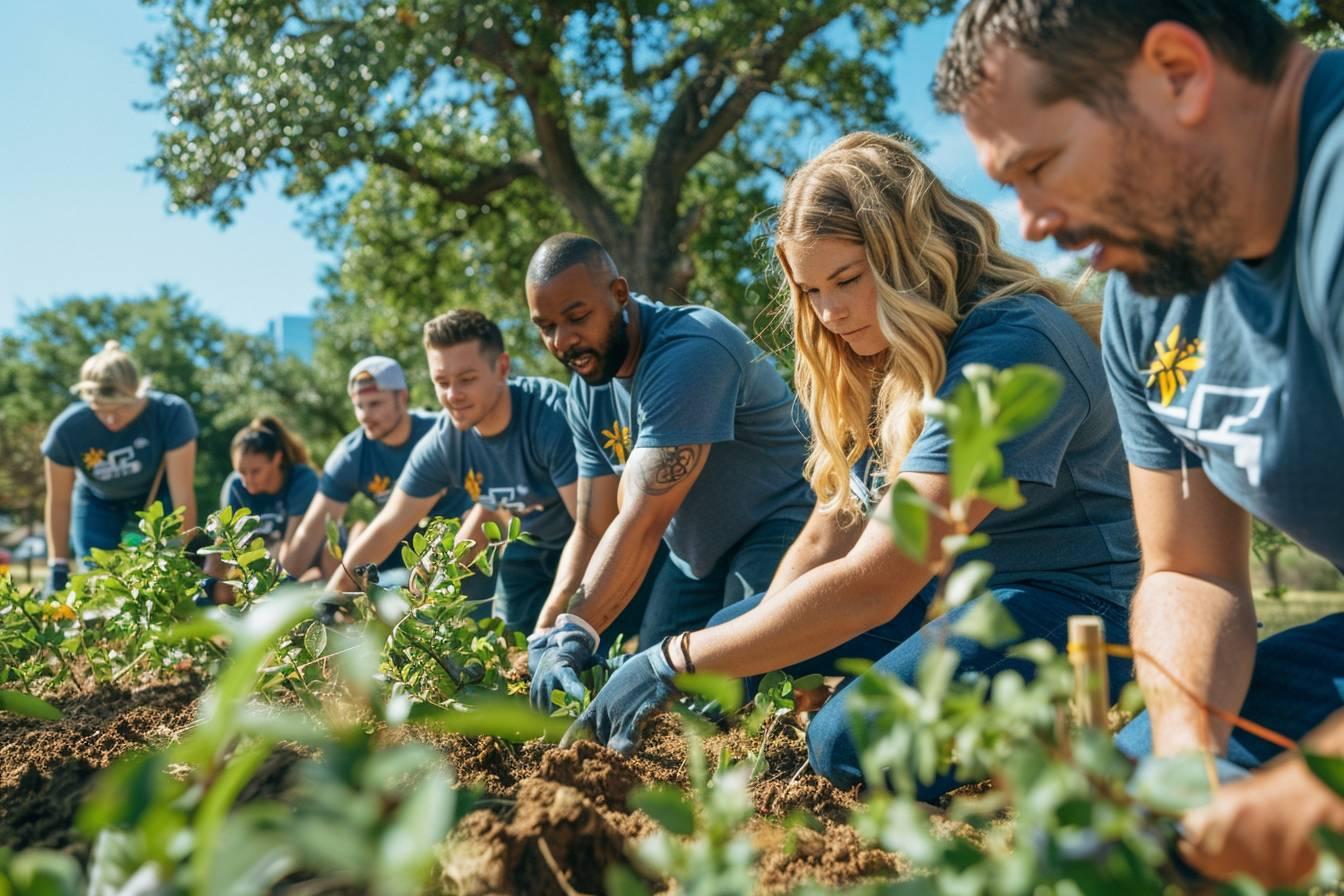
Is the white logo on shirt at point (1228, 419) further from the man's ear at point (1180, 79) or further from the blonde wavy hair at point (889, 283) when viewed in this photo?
the blonde wavy hair at point (889, 283)

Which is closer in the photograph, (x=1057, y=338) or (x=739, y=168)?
(x=1057, y=338)

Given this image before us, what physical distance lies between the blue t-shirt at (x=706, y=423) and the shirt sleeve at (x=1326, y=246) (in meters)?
1.99

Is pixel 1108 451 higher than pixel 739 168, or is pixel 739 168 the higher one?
pixel 739 168

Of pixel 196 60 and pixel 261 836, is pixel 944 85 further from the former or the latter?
pixel 196 60

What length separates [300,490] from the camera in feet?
22.5

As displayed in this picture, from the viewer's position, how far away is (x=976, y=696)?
865 mm

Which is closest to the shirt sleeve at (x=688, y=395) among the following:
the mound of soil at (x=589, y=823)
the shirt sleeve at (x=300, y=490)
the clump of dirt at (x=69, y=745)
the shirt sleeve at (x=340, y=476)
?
the mound of soil at (x=589, y=823)

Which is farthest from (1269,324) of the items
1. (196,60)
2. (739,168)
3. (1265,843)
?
(739,168)

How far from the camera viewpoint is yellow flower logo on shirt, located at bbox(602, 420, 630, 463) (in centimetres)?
367

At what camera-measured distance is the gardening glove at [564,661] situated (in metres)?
2.67

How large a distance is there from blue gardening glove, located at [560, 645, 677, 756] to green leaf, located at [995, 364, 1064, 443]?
57.9 inches

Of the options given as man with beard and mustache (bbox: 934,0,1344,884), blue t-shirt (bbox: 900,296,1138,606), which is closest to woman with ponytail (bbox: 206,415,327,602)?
blue t-shirt (bbox: 900,296,1138,606)

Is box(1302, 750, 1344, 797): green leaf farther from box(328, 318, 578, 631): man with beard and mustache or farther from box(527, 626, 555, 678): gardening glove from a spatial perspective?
box(328, 318, 578, 631): man with beard and mustache

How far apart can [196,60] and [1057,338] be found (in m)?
11.3
